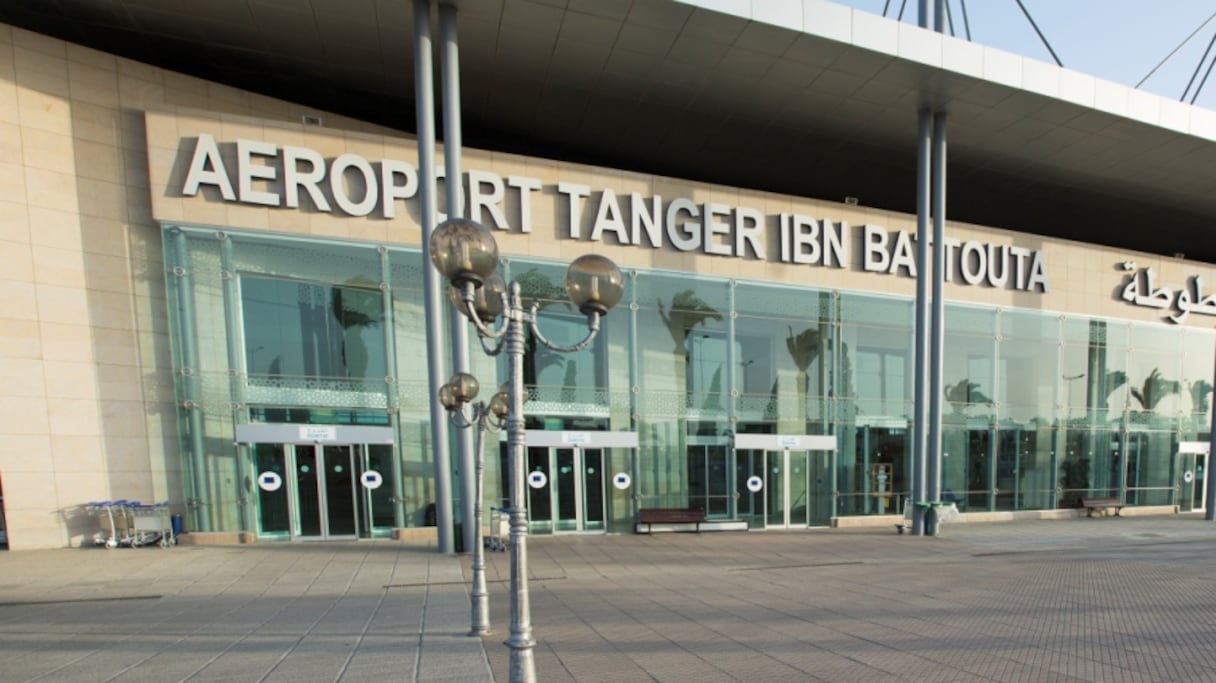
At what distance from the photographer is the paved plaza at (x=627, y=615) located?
16.5ft

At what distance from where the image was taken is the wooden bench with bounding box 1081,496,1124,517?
59.3ft

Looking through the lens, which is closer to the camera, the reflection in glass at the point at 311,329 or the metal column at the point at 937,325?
the reflection in glass at the point at 311,329

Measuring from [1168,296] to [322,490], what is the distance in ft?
94.2

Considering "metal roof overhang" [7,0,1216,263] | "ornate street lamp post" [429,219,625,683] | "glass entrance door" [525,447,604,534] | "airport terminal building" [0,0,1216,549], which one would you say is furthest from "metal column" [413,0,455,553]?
"ornate street lamp post" [429,219,625,683]

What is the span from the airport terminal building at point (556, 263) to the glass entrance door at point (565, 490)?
8 centimetres

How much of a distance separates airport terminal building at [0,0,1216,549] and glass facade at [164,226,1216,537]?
89 mm

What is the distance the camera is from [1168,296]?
1947 centimetres

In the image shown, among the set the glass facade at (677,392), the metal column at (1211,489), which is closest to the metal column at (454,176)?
the glass facade at (677,392)

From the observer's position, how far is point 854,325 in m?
16.2

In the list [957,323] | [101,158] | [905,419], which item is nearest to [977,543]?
[905,419]

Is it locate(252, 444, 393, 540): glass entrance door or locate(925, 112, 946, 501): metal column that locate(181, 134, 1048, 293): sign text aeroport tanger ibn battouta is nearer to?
locate(925, 112, 946, 501): metal column

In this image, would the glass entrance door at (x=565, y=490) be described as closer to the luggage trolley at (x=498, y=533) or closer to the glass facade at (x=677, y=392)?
the glass facade at (x=677, y=392)

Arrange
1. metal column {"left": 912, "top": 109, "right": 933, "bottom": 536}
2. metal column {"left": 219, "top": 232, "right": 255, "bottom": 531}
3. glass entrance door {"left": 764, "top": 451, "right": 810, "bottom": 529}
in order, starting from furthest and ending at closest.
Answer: glass entrance door {"left": 764, "top": 451, "right": 810, "bottom": 529} < metal column {"left": 912, "top": 109, "right": 933, "bottom": 536} < metal column {"left": 219, "top": 232, "right": 255, "bottom": 531}

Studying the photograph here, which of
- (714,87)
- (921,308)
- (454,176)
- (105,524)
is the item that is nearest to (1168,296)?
(921,308)
